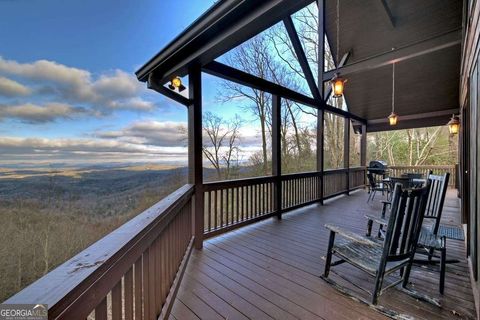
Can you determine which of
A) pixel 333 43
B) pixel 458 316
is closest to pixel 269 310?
pixel 458 316

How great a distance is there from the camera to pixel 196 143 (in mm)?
3316

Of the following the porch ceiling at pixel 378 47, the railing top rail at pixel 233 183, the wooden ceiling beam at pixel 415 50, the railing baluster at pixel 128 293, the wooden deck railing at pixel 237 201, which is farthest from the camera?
the wooden ceiling beam at pixel 415 50

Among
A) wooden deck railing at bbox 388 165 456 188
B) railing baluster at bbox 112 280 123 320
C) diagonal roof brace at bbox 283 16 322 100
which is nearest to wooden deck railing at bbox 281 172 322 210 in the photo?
diagonal roof brace at bbox 283 16 322 100

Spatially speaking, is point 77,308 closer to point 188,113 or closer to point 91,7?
point 188,113

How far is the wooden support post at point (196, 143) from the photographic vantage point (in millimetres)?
3264

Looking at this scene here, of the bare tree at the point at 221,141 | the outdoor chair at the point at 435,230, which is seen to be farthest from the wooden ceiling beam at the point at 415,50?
the bare tree at the point at 221,141

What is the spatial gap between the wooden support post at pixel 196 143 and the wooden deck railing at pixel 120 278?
3.34ft

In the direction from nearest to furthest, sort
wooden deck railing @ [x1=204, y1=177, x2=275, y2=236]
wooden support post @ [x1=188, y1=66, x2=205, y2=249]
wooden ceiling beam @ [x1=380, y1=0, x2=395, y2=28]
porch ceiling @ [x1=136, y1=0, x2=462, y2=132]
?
porch ceiling @ [x1=136, y1=0, x2=462, y2=132] → wooden support post @ [x1=188, y1=66, x2=205, y2=249] → wooden deck railing @ [x1=204, y1=177, x2=275, y2=236] → wooden ceiling beam @ [x1=380, y1=0, x2=395, y2=28]

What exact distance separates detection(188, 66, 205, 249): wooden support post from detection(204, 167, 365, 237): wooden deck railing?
278 millimetres

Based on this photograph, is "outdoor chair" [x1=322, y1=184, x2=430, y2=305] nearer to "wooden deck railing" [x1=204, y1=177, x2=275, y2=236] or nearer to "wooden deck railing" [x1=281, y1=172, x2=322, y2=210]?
"wooden deck railing" [x1=204, y1=177, x2=275, y2=236]

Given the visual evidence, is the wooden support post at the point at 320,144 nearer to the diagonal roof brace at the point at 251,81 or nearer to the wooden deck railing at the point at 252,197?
the wooden deck railing at the point at 252,197

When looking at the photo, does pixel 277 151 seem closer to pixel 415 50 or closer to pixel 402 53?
pixel 402 53

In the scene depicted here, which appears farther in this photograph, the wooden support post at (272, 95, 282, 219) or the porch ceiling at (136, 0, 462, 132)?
the wooden support post at (272, 95, 282, 219)

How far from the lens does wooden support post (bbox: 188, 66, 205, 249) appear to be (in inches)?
129
